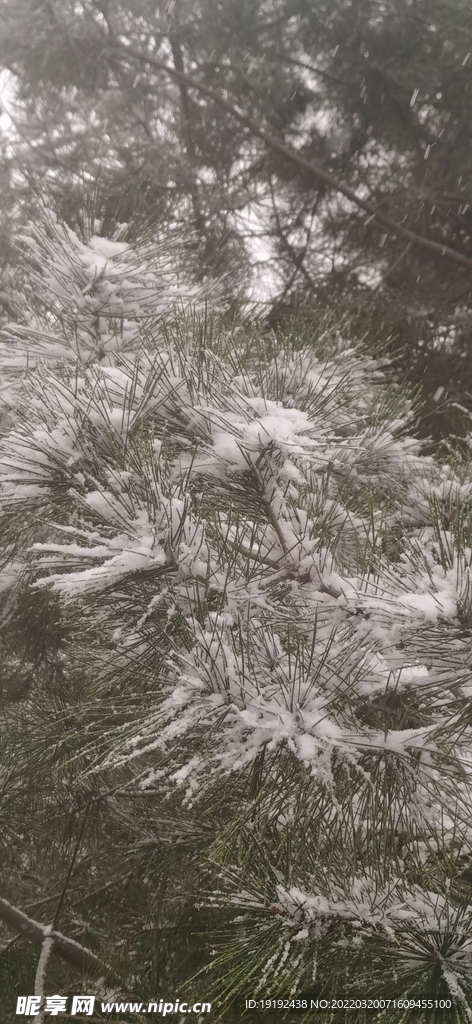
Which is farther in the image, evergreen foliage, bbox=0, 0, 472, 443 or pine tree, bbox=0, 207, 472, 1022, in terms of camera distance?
evergreen foliage, bbox=0, 0, 472, 443

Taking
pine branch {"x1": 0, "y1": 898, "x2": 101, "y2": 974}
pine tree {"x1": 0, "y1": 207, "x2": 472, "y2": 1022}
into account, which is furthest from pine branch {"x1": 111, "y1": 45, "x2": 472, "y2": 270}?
pine branch {"x1": 0, "y1": 898, "x2": 101, "y2": 974}

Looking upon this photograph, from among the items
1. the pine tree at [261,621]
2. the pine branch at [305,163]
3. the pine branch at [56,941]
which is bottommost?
the pine branch at [56,941]

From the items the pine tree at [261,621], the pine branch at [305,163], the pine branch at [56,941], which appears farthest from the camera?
the pine branch at [305,163]

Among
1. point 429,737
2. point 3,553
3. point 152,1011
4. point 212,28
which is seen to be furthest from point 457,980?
point 212,28

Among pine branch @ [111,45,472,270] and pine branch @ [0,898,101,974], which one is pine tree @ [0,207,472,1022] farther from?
pine branch @ [111,45,472,270]

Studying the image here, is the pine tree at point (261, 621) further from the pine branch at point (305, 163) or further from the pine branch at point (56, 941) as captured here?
the pine branch at point (305, 163)

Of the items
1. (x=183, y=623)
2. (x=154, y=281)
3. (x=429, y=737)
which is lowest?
(x=429, y=737)

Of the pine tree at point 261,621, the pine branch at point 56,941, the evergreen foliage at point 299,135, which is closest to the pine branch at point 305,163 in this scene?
the evergreen foliage at point 299,135

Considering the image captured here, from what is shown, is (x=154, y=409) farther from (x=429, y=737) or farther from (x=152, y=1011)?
(x=152, y=1011)

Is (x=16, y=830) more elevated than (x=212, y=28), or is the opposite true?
(x=212, y=28)
